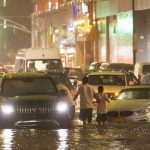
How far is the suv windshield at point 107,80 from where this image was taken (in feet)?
84.9

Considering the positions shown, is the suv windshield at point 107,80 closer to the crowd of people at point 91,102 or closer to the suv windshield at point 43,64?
the crowd of people at point 91,102

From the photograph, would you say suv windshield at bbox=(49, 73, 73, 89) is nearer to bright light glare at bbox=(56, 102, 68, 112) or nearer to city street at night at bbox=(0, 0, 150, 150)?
city street at night at bbox=(0, 0, 150, 150)

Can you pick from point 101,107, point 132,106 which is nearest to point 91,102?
point 101,107

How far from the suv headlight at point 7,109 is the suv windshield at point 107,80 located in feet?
28.1

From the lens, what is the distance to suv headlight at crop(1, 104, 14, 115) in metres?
17.6

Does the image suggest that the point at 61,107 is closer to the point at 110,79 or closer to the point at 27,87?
the point at 27,87

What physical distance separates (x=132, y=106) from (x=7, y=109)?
3761mm

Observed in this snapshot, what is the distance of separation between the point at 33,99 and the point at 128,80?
29.6 ft

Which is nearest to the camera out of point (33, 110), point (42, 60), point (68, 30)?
point (33, 110)

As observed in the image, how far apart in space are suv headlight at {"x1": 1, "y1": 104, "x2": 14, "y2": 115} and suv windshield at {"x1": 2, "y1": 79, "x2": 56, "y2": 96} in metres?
0.83

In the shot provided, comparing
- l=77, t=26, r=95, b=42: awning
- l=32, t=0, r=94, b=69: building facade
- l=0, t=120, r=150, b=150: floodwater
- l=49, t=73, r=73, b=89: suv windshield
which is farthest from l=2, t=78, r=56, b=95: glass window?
l=77, t=26, r=95, b=42: awning

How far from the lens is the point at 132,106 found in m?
19.2

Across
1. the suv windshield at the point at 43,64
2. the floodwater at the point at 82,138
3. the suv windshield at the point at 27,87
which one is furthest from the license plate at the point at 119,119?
the suv windshield at the point at 43,64

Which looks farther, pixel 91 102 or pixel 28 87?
pixel 91 102
